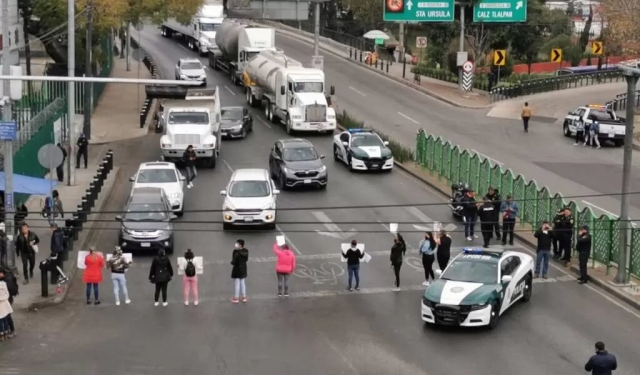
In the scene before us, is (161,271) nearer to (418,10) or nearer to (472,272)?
(472,272)

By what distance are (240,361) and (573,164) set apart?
2557 cm

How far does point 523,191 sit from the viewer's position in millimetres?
32750

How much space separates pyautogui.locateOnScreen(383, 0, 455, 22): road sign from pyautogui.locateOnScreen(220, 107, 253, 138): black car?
1503 centimetres

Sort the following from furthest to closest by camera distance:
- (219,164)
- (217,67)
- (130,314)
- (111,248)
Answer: (217,67) < (219,164) < (111,248) < (130,314)

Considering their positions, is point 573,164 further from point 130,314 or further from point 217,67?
point 217,67

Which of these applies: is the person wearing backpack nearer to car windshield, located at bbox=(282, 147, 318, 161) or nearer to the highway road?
the highway road

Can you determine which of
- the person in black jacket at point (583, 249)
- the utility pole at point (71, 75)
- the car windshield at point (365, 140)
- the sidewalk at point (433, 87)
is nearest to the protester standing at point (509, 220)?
the person in black jacket at point (583, 249)

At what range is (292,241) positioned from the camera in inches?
1230

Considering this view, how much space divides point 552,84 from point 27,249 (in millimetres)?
45732

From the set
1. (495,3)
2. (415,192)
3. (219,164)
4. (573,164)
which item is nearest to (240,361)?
(415,192)

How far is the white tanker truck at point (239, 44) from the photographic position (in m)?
59.8

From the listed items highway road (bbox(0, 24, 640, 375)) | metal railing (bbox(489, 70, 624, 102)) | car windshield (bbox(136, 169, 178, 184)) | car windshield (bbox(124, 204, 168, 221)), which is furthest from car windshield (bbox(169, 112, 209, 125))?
metal railing (bbox(489, 70, 624, 102))

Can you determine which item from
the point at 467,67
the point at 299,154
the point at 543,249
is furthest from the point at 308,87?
the point at 543,249

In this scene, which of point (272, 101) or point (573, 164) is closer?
point (573, 164)
